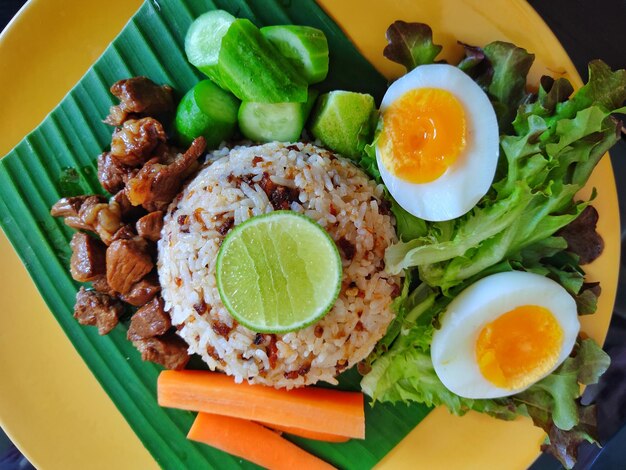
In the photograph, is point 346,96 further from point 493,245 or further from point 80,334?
point 80,334

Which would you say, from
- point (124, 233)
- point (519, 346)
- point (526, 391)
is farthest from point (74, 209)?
point (526, 391)

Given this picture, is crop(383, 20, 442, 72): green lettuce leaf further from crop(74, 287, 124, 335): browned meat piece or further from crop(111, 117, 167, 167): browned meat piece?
crop(74, 287, 124, 335): browned meat piece

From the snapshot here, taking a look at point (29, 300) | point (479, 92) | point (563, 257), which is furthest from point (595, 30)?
point (29, 300)

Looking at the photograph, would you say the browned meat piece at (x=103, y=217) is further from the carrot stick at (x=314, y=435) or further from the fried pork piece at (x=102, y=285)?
the carrot stick at (x=314, y=435)

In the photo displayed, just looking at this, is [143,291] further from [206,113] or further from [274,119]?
[274,119]

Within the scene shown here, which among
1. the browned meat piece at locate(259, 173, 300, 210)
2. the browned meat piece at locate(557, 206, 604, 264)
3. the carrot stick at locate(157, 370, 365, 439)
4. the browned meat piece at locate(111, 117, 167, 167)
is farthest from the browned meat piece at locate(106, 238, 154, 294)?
the browned meat piece at locate(557, 206, 604, 264)
